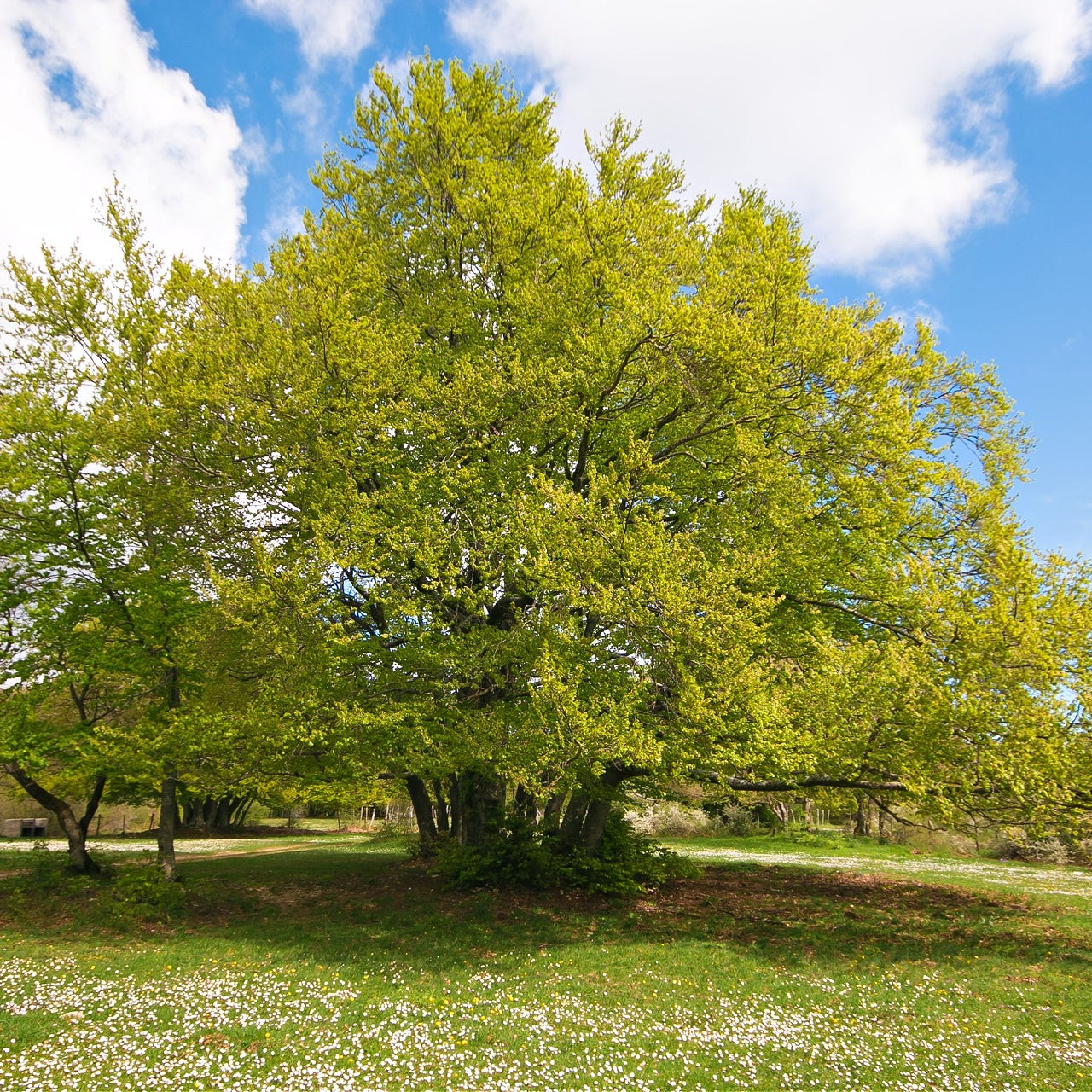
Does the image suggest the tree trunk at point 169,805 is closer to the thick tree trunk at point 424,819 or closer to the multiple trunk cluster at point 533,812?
the multiple trunk cluster at point 533,812

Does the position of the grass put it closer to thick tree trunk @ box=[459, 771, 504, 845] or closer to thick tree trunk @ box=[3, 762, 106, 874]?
thick tree trunk @ box=[3, 762, 106, 874]

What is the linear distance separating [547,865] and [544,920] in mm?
2149

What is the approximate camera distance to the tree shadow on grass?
42.2 feet

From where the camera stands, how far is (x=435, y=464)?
612 inches

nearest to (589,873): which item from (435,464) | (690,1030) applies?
(690,1030)

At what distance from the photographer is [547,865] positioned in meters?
16.9

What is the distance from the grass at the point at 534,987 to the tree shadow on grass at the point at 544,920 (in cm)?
8

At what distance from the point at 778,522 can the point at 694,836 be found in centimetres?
2895

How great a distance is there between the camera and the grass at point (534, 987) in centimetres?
823

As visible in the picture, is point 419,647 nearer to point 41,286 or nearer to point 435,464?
point 435,464

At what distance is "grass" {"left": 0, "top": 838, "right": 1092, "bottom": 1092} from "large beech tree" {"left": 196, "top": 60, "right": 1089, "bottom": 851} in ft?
9.65

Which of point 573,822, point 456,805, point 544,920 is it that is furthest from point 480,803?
point 456,805

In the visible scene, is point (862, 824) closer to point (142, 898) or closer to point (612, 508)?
point (612, 508)

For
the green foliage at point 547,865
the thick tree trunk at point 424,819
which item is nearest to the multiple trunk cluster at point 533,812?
the green foliage at point 547,865
